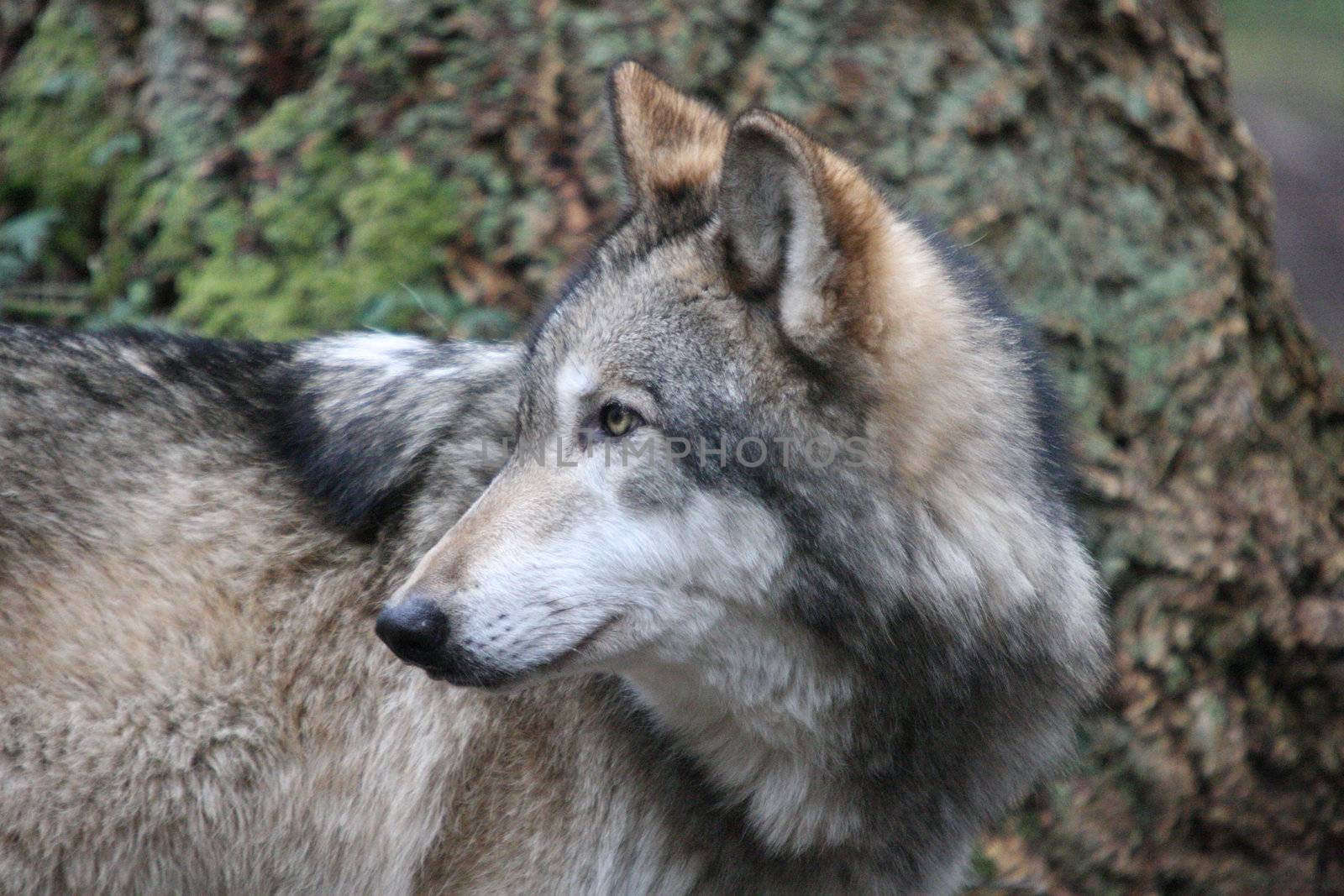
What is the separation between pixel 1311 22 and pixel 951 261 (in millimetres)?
9488

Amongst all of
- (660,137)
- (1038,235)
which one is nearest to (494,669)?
(660,137)

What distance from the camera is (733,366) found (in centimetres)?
248

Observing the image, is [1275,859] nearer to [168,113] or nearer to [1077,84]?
[1077,84]

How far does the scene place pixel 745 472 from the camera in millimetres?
2451

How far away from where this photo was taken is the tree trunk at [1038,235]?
169 inches

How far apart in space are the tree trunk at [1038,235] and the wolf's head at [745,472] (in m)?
1.77

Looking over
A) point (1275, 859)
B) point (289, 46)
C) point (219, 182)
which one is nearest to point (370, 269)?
point (219, 182)

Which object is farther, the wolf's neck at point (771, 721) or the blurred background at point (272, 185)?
the blurred background at point (272, 185)

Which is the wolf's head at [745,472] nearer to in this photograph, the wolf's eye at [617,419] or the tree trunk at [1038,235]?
the wolf's eye at [617,419]

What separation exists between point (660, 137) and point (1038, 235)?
2126mm

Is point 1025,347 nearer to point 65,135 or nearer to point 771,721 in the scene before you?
point 771,721

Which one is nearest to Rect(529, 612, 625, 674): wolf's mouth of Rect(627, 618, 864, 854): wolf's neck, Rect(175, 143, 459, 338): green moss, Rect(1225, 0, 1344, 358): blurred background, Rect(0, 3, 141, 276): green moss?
Rect(627, 618, 864, 854): wolf's neck

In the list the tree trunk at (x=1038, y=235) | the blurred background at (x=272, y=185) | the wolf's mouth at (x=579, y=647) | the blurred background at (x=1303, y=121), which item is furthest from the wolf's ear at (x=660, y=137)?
the blurred background at (x=1303, y=121)

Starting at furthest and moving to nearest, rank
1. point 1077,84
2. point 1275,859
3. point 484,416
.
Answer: point 1077,84
point 1275,859
point 484,416
